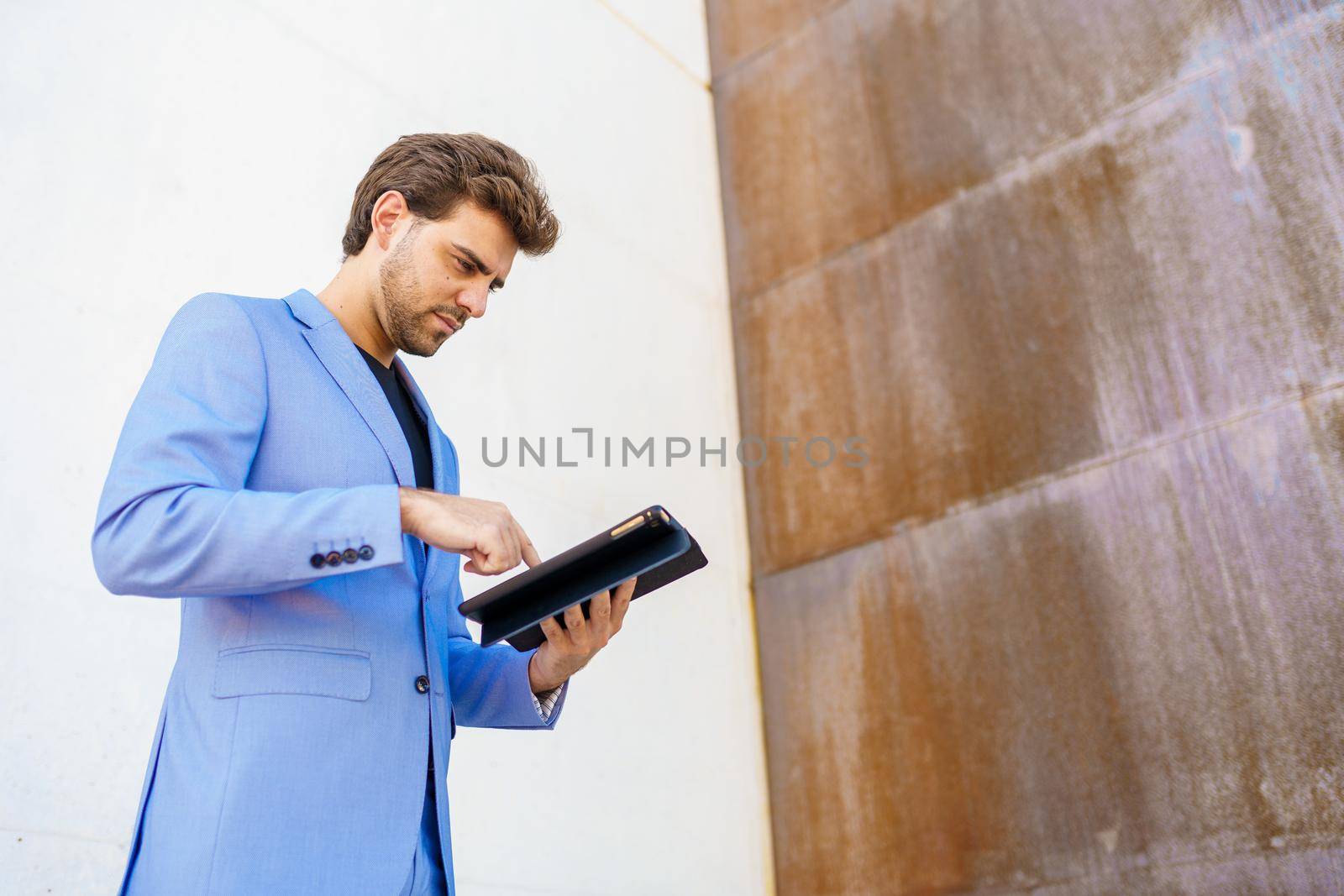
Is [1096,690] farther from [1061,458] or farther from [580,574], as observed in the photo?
[580,574]

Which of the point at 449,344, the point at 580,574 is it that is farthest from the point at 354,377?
the point at 449,344

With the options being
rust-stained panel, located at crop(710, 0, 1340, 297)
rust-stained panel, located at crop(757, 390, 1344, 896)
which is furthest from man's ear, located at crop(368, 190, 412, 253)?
rust-stained panel, located at crop(710, 0, 1340, 297)

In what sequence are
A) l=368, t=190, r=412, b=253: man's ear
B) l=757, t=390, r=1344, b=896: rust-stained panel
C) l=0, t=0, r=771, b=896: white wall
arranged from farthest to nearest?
l=757, t=390, r=1344, b=896: rust-stained panel → l=0, t=0, r=771, b=896: white wall → l=368, t=190, r=412, b=253: man's ear

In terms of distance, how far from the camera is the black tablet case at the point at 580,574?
126cm

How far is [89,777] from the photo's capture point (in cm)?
210

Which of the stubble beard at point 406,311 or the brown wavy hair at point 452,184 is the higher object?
the brown wavy hair at point 452,184

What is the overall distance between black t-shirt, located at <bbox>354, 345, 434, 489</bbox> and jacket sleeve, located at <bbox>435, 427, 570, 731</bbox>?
1.8 inches

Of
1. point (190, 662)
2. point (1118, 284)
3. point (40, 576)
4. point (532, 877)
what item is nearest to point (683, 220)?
point (1118, 284)

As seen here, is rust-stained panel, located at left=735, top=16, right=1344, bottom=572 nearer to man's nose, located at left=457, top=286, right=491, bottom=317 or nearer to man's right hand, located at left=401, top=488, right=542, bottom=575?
man's nose, located at left=457, top=286, right=491, bottom=317

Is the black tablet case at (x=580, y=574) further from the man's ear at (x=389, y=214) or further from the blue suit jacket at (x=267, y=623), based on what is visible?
the man's ear at (x=389, y=214)

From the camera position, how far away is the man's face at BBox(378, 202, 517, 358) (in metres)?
1.54

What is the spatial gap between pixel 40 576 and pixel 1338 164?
10.1ft

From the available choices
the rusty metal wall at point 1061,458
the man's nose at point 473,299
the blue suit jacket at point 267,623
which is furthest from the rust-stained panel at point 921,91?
the blue suit jacket at point 267,623

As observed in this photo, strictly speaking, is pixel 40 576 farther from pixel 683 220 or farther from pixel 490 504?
pixel 683 220
